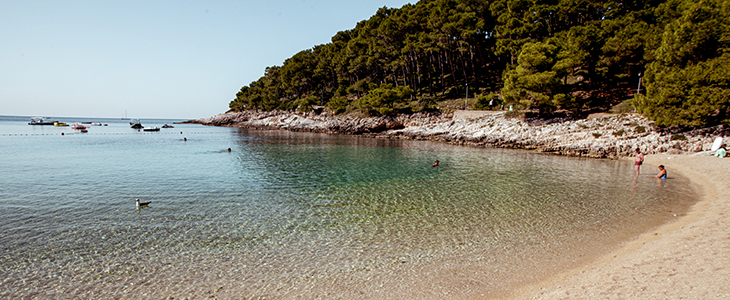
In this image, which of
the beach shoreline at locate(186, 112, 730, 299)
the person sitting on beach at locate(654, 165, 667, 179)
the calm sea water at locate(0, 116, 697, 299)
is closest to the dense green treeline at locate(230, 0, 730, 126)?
the beach shoreline at locate(186, 112, 730, 299)

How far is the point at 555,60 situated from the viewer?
44.4 metres

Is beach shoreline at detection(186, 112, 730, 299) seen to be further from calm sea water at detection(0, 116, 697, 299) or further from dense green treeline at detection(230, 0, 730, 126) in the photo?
dense green treeline at detection(230, 0, 730, 126)

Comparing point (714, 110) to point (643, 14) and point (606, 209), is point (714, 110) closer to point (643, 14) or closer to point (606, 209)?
point (606, 209)

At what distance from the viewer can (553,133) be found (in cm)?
4009

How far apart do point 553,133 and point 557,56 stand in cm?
1202

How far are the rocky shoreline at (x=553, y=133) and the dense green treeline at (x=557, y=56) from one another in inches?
68.3

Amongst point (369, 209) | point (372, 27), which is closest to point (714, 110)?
point (369, 209)

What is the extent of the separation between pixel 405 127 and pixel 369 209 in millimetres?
48559

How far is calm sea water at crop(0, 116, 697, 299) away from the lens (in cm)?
789

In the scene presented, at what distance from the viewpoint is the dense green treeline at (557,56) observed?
96.0 ft

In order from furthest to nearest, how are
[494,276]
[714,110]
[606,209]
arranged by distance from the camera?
[714,110], [606,209], [494,276]

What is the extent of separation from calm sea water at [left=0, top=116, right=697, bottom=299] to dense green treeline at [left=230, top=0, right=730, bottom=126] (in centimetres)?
1444

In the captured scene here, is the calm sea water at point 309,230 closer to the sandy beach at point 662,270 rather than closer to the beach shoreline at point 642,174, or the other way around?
the sandy beach at point 662,270

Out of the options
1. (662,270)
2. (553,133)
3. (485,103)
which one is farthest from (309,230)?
(485,103)
